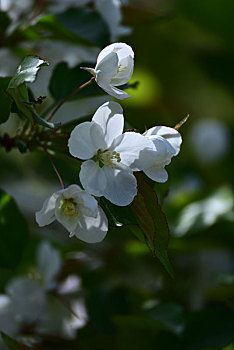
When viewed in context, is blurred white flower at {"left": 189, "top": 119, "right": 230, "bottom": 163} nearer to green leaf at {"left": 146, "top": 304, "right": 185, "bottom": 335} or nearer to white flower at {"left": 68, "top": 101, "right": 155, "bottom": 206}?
green leaf at {"left": 146, "top": 304, "right": 185, "bottom": 335}

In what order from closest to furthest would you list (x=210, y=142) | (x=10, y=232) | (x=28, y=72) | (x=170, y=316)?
(x=28, y=72)
(x=10, y=232)
(x=170, y=316)
(x=210, y=142)

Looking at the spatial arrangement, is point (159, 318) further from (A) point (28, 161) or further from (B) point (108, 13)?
(A) point (28, 161)

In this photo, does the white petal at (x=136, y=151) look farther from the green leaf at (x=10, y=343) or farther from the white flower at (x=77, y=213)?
the green leaf at (x=10, y=343)

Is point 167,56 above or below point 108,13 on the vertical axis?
below

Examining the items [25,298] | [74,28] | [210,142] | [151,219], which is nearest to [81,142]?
[151,219]

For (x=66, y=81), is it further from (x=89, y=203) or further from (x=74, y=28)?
(x=89, y=203)

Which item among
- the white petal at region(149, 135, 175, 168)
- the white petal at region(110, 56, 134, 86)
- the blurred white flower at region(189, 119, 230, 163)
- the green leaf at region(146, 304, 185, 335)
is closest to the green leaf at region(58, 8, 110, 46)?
the white petal at region(110, 56, 134, 86)

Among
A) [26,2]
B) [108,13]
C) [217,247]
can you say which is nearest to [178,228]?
[217,247]
